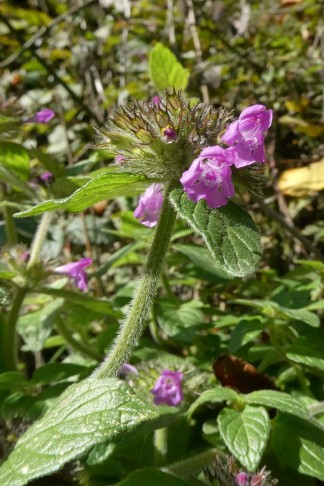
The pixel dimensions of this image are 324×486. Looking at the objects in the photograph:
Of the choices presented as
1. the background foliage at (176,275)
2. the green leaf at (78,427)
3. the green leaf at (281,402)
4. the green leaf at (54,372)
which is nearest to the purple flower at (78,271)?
the background foliage at (176,275)

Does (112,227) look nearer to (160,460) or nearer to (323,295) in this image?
(323,295)

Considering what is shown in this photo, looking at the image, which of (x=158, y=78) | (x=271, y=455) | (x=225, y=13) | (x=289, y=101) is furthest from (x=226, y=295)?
(x=225, y=13)

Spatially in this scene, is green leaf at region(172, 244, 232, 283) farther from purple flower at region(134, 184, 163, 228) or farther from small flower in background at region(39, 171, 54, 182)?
purple flower at region(134, 184, 163, 228)

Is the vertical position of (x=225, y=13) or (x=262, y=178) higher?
(x=225, y=13)

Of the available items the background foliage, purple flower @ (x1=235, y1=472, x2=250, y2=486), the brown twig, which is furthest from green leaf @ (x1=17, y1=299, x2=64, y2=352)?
the brown twig

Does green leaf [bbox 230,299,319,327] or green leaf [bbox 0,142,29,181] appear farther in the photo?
green leaf [bbox 0,142,29,181]

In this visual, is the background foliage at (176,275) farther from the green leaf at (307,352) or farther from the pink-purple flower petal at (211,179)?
the pink-purple flower petal at (211,179)
